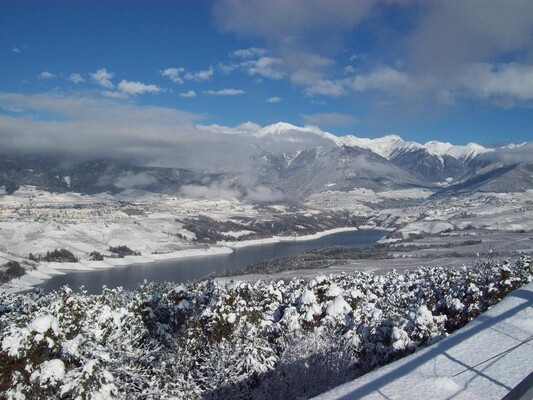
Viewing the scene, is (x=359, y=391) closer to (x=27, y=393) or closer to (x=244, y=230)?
(x=27, y=393)

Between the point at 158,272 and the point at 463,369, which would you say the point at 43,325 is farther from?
the point at 158,272

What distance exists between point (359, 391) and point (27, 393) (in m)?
5.87

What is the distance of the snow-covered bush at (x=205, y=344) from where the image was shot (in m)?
7.53

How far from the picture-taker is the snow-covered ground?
3.82m

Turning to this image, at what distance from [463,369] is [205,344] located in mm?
8144

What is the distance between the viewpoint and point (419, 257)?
8075 cm

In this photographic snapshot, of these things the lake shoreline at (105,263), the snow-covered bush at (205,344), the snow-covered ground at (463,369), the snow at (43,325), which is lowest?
the lake shoreline at (105,263)

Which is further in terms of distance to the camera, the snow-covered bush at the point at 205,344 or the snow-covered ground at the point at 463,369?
the snow-covered bush at the point at 205,344

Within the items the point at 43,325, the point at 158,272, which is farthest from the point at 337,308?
the point at 158,272

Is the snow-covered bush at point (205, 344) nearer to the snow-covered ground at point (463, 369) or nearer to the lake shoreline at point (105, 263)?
the snow-covered ground at point (463, 369)

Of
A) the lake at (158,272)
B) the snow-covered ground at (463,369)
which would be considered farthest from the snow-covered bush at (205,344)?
the lake at (158,272)

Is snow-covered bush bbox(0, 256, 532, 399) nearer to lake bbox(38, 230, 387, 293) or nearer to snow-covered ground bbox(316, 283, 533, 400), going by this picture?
snow-covered ground bbox(316, 283, 533, 400)

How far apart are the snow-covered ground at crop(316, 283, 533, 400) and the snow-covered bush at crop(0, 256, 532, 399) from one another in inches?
163

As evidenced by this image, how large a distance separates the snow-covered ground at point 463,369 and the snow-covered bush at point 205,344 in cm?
415
